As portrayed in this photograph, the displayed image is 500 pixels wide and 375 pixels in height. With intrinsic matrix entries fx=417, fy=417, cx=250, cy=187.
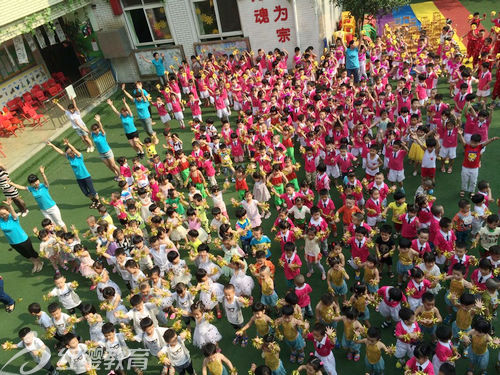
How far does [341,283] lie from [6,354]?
21.1ft

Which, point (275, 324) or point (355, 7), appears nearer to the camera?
point (275, 324)

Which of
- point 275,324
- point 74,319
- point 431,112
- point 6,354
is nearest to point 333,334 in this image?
point 275,324

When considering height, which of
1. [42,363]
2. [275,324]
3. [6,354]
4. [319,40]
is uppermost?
[319,40]

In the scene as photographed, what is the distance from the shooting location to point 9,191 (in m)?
11.0

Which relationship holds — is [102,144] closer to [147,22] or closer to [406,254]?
[147,22]

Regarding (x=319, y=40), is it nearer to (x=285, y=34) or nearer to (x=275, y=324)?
(x=285, y=34)

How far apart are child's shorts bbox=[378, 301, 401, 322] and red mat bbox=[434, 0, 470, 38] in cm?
1589

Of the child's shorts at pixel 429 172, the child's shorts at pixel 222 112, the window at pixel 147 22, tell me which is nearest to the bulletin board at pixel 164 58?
the window at pixel 147 22

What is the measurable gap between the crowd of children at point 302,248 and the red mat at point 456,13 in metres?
6.40

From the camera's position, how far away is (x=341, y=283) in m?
7.01

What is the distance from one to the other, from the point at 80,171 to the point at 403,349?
28.4 ft

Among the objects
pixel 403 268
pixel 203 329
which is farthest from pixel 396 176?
pixel 203 329

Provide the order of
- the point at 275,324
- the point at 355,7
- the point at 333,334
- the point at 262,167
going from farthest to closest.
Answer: the point at 355,7
the point at 262,167
the point at 275,324
the point at 333,334

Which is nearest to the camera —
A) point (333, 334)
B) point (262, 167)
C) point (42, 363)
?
point (333, 334)
